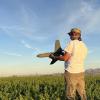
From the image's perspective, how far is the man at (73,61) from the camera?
8.72 m

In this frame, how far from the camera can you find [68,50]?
342 inches

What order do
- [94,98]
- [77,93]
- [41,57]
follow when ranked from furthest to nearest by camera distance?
1. [94,98]
2. [77,93]
3. [41,57]

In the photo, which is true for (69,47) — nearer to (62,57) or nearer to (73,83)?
(62,57)

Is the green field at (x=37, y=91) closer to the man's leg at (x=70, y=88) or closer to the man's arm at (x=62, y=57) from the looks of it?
the man's leg at (x=70, y=88)

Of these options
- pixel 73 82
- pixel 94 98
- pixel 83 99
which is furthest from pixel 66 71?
pixel 94 98

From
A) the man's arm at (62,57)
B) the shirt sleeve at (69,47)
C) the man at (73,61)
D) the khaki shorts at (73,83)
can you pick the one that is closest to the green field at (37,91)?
the khaki shorts at (73,83)

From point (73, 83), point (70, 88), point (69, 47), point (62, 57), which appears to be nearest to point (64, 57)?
point (62, 57)

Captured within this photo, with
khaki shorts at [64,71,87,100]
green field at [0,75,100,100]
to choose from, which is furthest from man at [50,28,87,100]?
green field at [0,75,100,100]

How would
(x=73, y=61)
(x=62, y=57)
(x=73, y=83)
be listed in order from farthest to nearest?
(x=73, y=83), (x=73, y=61), (x=62, y=57)

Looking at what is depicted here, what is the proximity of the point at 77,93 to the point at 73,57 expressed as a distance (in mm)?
1045

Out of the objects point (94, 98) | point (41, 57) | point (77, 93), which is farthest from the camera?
point (94, 98)

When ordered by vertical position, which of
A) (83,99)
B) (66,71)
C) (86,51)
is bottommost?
(83,99)

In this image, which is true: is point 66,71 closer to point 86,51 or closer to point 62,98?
point 86,51

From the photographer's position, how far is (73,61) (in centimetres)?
878
